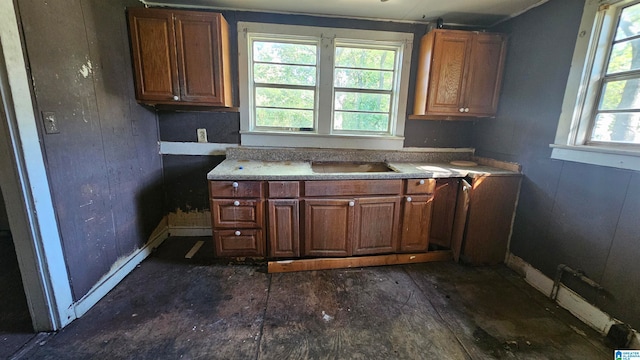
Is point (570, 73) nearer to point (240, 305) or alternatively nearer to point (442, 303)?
point (442, 303)

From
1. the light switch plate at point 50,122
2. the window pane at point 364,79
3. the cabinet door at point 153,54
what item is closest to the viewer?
the light switch plate at point 50,122

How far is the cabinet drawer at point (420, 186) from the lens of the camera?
7.45ft

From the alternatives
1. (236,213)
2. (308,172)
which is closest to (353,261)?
(308,172)

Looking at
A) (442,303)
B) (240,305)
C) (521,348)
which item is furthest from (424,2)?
(240,305)

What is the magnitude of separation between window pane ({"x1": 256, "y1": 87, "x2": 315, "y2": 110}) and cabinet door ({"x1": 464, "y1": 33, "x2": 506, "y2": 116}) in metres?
1.55

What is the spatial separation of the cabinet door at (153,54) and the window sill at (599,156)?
3.14 m

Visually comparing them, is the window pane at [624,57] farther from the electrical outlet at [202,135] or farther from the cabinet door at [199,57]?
the electrical outlet at [202,135]

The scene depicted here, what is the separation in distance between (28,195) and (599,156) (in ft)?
11.3

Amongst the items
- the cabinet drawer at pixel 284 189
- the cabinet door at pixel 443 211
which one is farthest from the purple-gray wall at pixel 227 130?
the cabinet drawer at pixel 284 189

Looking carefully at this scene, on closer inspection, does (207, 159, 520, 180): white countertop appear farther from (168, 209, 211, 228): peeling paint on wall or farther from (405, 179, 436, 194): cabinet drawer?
(168, 209, 211, 228): peeling paint on wall

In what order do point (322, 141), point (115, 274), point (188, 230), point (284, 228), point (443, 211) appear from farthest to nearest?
1. point (188, 230)
2. point (322, 141)
3. point (443, 211)
4. point (284, 228)
5. point (115, 274)

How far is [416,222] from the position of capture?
7.73 ft

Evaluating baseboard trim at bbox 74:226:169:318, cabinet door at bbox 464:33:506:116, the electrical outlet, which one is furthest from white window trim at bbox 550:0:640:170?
baseboard trim at bbox 74:226:169:318

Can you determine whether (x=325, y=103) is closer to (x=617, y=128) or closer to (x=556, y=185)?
(x=556, y=185)
